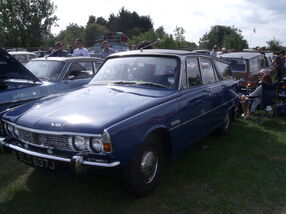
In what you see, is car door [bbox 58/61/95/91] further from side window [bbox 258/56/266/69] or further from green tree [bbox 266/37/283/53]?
green tree [bbox 266/37/283/53]

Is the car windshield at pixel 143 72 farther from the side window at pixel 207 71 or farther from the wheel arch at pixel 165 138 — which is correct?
the side window at pixel 207 71

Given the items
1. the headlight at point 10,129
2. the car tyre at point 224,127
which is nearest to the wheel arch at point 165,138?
the headlight at point 10,129

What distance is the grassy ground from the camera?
11.1ft

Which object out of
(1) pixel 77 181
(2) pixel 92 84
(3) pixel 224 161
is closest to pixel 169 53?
(2) pixel 92 84

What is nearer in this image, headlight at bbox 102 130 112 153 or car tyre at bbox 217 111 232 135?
headlight at bbox 102 130 112 153

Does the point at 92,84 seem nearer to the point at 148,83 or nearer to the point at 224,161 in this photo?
the point at 148,83

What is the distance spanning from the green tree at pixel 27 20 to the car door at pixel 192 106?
39.0m

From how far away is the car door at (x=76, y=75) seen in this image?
6.57 meters

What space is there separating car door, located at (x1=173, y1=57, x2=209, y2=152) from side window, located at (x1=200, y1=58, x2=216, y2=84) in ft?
0.65

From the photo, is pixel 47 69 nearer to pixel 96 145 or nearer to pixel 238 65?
pixel 96 145

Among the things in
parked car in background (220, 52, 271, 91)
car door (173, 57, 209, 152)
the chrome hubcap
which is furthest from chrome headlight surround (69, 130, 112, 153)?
parked car in background (220, 52, 271, 91)

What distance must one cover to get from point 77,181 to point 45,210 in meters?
0.73

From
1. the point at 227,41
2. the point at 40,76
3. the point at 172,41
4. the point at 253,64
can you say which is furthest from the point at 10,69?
the point at 227,41

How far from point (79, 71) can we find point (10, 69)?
2085 mm
